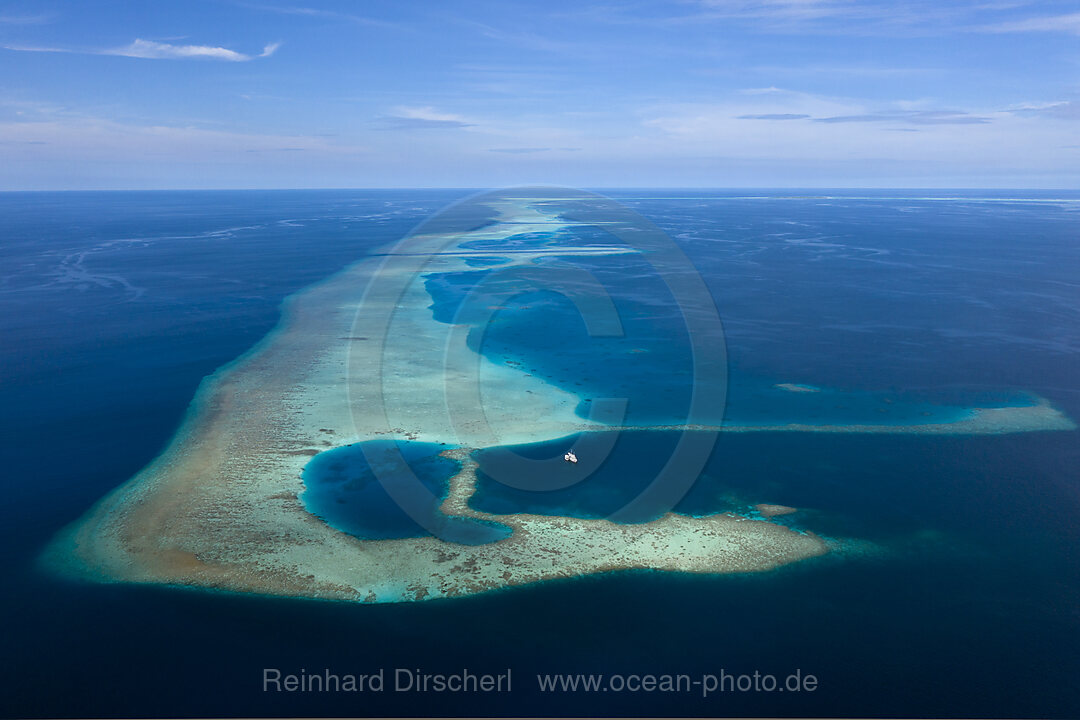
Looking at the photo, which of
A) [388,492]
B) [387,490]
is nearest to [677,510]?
[388,492]

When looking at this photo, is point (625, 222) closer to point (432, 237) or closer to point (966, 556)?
point (432, 237)

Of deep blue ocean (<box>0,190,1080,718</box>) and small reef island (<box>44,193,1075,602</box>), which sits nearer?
deep blue ocean (<box>0,190,1080,718</box>)

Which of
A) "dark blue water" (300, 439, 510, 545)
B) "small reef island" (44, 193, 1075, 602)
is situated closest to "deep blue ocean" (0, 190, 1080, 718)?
"dark blue water" (300, 439, 510, 545)

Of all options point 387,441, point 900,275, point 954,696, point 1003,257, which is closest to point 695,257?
point 900,275

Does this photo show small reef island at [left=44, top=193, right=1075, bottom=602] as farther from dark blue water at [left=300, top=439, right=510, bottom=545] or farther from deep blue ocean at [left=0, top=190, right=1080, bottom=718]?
deep blue ocean at [left=0, top=190, right=1080, bottom=718]

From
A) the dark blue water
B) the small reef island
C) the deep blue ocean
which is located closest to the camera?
the deep blue ocean

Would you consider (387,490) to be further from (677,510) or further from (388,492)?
(677,510)

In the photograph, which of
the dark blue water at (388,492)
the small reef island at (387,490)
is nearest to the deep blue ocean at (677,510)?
the dark blue water at (388,492)
